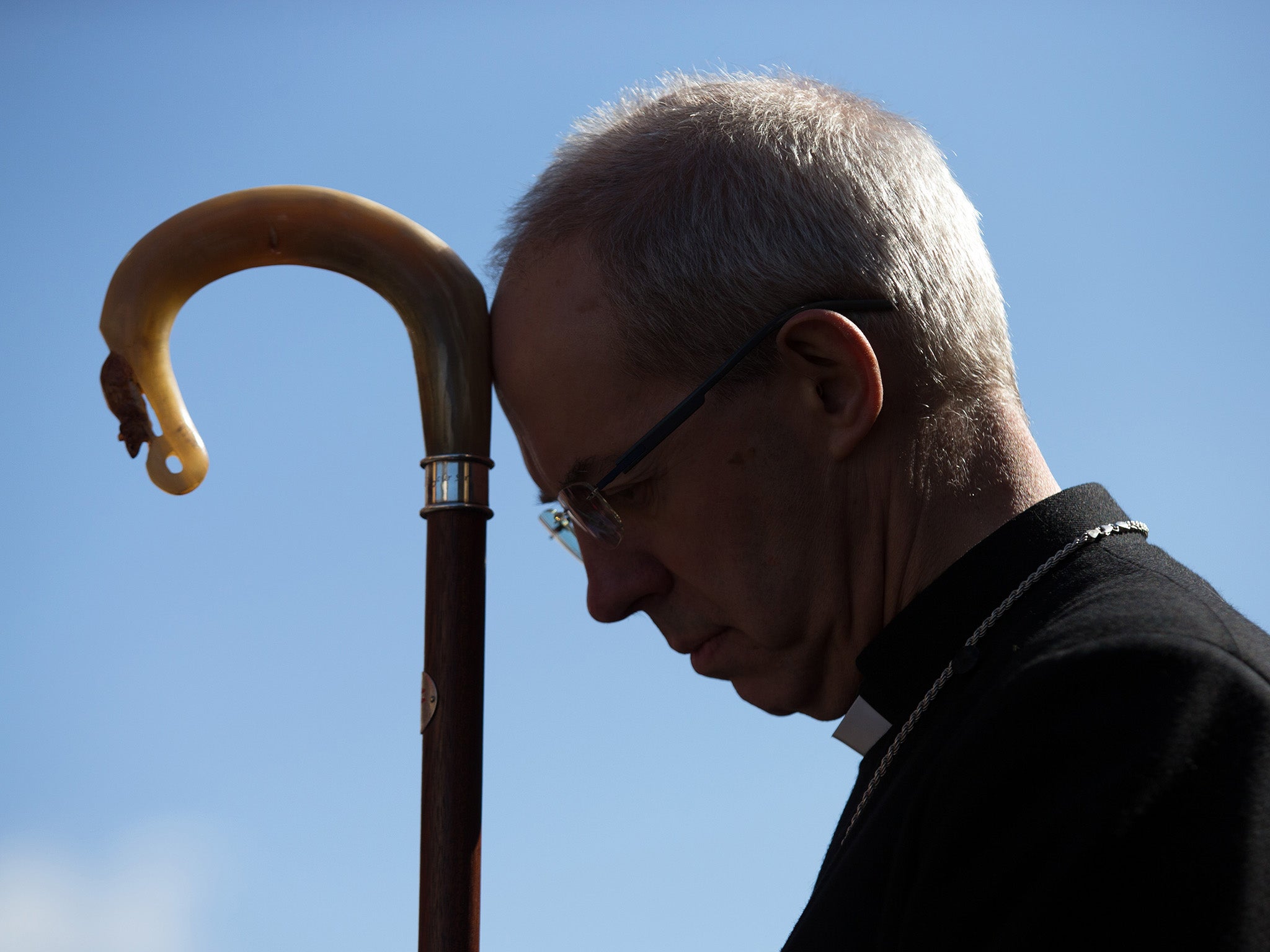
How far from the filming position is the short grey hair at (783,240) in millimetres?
1977

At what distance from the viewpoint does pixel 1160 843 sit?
114cm

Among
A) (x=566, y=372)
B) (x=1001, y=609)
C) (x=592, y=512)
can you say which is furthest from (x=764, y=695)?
(x=566, y=372)

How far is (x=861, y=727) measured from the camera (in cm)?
205

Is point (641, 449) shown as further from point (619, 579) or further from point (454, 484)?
point (454, 484)

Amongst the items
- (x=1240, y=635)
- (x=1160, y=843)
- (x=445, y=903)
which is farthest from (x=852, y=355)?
(x=445, y=903)

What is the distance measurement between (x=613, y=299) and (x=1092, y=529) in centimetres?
86

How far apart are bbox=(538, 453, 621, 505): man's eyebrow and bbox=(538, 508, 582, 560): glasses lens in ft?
0.68

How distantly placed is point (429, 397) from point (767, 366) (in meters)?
0.73

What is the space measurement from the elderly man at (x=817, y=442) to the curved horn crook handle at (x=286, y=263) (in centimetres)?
11

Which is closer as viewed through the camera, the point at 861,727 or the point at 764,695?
the point at 861,727

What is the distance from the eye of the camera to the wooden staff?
229 cm

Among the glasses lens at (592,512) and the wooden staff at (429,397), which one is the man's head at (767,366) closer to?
the glasses lens at (592,512)

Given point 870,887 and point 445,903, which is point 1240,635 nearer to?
point 870,887

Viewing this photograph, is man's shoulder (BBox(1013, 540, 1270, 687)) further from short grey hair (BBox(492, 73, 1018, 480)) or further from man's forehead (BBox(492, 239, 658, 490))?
man's forehead (BBox(492, 239, 658, 490))
